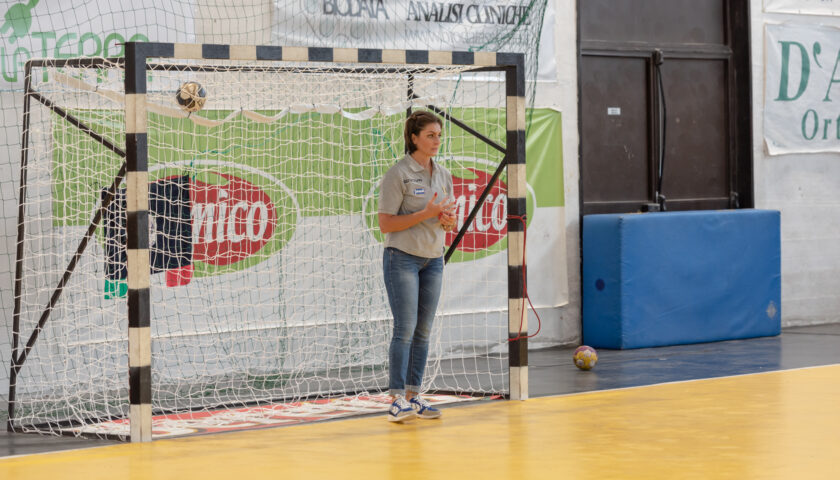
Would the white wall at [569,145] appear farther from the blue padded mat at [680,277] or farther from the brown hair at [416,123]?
the brown hair at [416,123]

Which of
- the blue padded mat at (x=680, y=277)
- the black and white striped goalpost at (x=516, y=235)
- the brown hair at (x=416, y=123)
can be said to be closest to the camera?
the brown hair at (x=416, y=123)

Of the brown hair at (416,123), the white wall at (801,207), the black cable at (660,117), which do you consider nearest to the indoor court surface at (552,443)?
the brown hair at (416,123)

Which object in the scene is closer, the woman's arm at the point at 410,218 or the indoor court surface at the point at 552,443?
the indoor court surface at the point at 552,443

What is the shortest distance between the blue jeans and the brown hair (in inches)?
24.7

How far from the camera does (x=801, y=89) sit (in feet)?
40.5

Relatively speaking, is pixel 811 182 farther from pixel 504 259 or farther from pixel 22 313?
pixel 22 313

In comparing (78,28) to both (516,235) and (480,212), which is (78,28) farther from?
(480,212)

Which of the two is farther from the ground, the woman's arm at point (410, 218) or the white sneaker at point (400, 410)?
the woman's arm at point (410, 218)

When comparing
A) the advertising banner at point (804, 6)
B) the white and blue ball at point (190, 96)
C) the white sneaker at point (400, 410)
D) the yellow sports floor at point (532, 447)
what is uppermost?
the advertising banner at point (804, 6)

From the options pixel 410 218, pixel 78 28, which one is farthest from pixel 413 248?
pixel 78 28

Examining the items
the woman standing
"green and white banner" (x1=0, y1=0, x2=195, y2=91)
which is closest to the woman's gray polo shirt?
the woman standing

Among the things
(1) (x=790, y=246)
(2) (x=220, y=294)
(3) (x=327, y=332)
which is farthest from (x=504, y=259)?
(1) (x=790, y=246)

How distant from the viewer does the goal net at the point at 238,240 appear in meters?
7.88

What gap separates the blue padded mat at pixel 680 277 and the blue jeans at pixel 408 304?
12.9 ft
